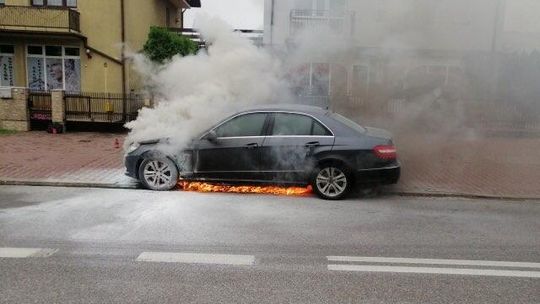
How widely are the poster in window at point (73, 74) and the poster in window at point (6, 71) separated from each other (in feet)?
6.79

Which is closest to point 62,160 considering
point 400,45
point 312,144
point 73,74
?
point 312,144

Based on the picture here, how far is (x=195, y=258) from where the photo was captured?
14.6 feet

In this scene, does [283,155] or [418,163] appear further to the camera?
[418,163]

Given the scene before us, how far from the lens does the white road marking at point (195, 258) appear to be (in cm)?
438

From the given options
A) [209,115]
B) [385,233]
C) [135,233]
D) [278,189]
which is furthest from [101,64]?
[385,233]

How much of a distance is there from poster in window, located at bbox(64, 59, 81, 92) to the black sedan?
1170 cm

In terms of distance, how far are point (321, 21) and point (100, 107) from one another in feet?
28.1

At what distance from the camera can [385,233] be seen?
5.36 meters

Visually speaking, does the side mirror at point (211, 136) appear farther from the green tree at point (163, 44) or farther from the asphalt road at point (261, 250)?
the green tree at point (163, 44)

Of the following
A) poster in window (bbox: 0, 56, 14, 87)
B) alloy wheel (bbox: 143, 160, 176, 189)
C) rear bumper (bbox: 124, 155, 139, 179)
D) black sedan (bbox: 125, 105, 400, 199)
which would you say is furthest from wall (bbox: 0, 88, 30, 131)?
alloy wheel (bbox: 143, 160, 176, 189)

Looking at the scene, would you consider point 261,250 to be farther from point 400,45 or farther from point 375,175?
point 400,45

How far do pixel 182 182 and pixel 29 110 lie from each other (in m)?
9.35

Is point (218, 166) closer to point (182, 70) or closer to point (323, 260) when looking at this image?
point (182, 70)

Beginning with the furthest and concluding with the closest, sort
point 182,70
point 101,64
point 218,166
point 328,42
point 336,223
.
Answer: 1. point 101,64
2. point 328,42
3. point 182,70
4. point 218,166
5. point 336,223
